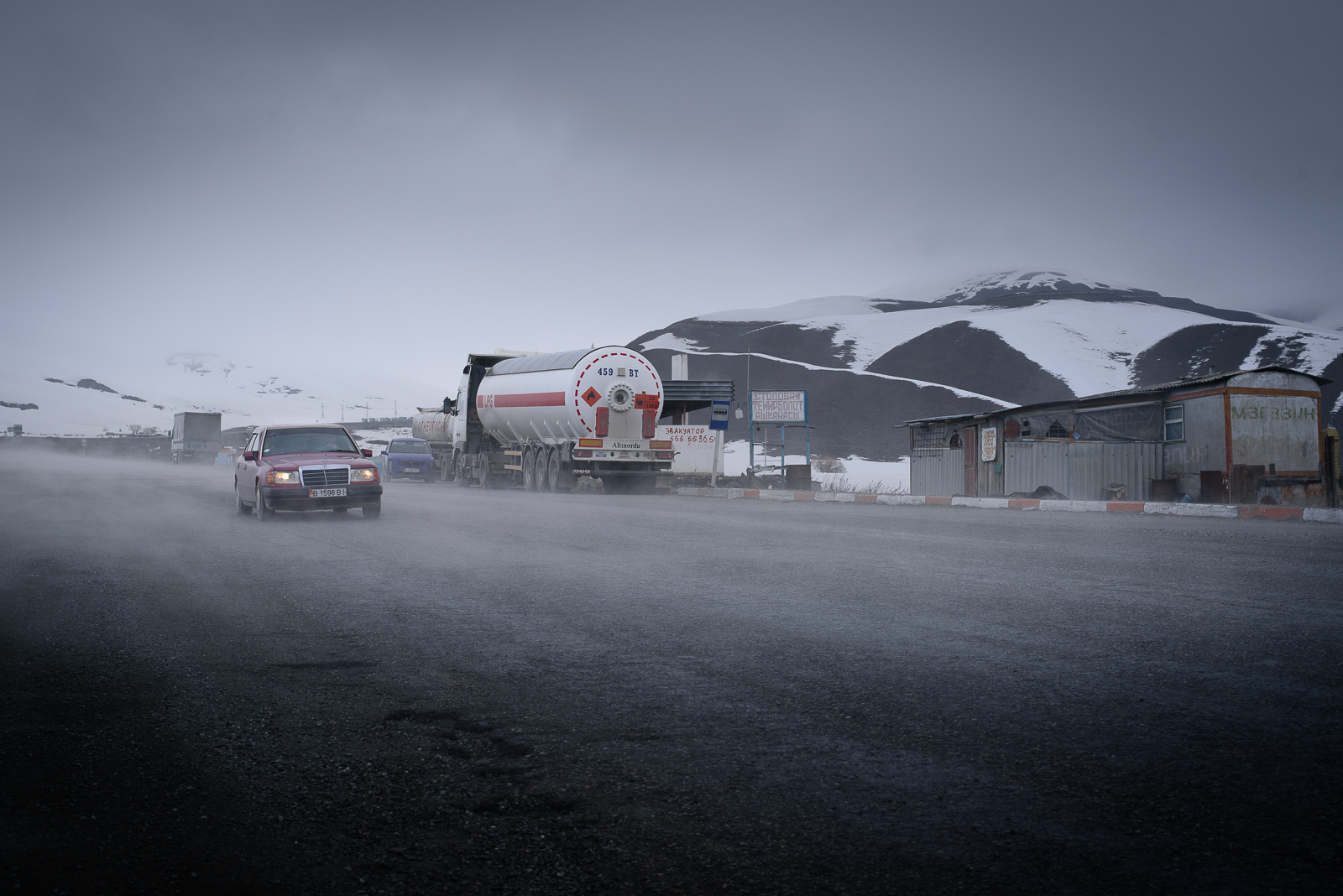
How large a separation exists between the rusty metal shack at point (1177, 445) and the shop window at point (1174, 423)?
0.03 m

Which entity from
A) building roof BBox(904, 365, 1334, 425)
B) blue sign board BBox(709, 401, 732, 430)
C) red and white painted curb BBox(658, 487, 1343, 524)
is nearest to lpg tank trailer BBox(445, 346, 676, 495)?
red and white painted curb BBox(658, 487, 1343, 524)

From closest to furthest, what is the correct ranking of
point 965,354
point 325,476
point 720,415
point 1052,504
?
point 325,476 → point 1052,504 → point 720,415 → point 965,354

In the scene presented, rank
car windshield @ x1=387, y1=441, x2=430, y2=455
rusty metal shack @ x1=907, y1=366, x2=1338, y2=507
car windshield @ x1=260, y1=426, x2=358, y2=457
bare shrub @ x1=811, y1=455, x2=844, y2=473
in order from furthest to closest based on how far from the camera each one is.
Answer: bare shrub @ x1=811, y1=455, x2=844, y2=473 < car windshield @ x1=387, y1=441, x2=430, y2=455 < rusty metal shack @ x1=907, y1=366, x2=1338, y2=507 < car windshield @ x1=260, y1=426, x2=358, y2=457

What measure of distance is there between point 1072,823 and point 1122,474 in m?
24.4

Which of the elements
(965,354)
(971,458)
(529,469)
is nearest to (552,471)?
(529,469)

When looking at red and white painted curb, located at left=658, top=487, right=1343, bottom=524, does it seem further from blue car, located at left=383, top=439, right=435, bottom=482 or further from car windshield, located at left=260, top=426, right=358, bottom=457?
car windshield, located at left=260, top=426, right=358, bottom=457

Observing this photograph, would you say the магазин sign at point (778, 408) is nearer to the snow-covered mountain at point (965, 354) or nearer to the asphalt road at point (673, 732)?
the asphalt road at point (673, 732)

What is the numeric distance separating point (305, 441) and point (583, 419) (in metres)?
10.2

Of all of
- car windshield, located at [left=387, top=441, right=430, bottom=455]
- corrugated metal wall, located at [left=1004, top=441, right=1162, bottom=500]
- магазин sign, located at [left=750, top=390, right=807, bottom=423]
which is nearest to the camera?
corrugated metal wall, located at [left=1004, top=441, right=1162, bottom=500]

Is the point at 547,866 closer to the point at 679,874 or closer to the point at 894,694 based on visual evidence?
the point at 679,874

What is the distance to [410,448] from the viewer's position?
39531 millimetres

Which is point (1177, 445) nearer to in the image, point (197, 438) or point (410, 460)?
point (410, 460)

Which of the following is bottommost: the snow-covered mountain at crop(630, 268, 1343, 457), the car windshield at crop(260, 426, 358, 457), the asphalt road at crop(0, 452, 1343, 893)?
the asphalt road at crop(0, 452, 1343, 893)

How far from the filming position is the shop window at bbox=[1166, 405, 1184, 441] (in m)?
25.0
